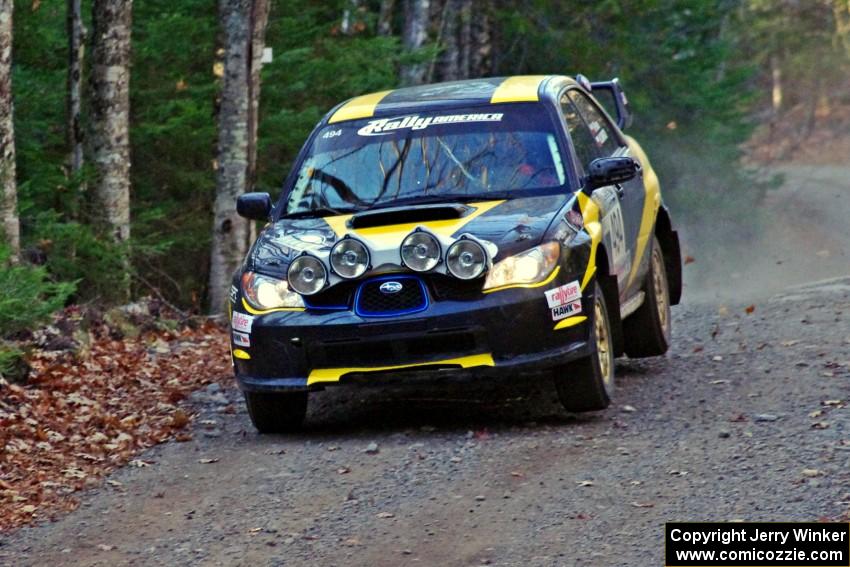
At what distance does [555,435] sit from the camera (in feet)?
27.4

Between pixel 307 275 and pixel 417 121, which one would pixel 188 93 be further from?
pixel 307 275

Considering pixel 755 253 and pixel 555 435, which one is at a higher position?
pixel 555 435

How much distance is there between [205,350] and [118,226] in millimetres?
1968

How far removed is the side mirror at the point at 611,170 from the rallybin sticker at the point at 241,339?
233 centimetres

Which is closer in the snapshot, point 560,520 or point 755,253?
point 560,520

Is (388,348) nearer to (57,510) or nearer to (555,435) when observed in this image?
(555,435)

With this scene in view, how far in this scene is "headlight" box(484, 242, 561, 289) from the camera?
820cm

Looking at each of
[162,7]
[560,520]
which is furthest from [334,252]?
[162,7]

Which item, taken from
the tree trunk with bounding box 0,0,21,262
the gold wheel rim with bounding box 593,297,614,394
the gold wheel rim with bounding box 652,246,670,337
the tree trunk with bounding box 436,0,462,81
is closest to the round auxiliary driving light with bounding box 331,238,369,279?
the gold wheel rim with bounding box 593,297,614,394

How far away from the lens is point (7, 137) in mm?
11469

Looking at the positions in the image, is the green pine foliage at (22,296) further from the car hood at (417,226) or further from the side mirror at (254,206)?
the car hood at (417,226)

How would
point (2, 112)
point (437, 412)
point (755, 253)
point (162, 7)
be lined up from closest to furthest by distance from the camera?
1. point (437, 412)
2. point (2, 112)
3. point (162, 7)
4. point (755, 253)

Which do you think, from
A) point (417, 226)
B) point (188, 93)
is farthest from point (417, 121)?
point (188, 93)

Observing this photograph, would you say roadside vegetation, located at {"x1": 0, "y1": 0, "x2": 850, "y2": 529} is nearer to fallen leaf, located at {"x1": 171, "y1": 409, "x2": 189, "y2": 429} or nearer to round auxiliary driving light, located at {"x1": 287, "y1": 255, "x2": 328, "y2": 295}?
fallen leaf, located at {"x1": 171, "y1": 409, "x2": 189, "y2": 429}
